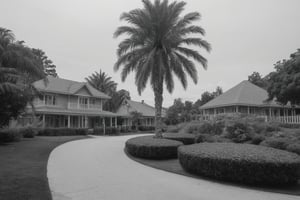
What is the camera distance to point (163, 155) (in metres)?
11.1

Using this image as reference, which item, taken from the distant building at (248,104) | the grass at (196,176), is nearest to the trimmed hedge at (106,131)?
the distant building at (248,104)

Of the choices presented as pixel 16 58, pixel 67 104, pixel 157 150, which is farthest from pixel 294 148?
pixel 67 104

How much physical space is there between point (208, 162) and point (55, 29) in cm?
1403

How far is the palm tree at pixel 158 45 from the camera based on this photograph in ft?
51.0

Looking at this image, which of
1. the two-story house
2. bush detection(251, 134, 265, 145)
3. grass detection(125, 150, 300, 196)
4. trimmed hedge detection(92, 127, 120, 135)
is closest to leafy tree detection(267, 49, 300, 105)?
bush detection(251, 134, 265, 145)

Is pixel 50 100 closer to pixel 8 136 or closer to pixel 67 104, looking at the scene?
pixel 67 104

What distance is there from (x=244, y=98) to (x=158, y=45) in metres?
16.7

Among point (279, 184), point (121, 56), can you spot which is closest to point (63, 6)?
point (121, 56)

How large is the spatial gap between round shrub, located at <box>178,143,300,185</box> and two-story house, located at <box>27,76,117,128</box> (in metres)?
24.4

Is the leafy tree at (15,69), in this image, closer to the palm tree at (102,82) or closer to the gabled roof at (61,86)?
the gabled roof at (61,86)

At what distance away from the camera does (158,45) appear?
1605 cm

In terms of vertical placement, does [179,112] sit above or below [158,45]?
below

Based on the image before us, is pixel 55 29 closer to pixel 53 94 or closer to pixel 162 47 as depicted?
pixel 162 47

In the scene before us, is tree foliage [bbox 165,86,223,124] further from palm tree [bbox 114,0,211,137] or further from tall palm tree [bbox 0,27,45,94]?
tall palm tree [bbox 0,27,45,94]
